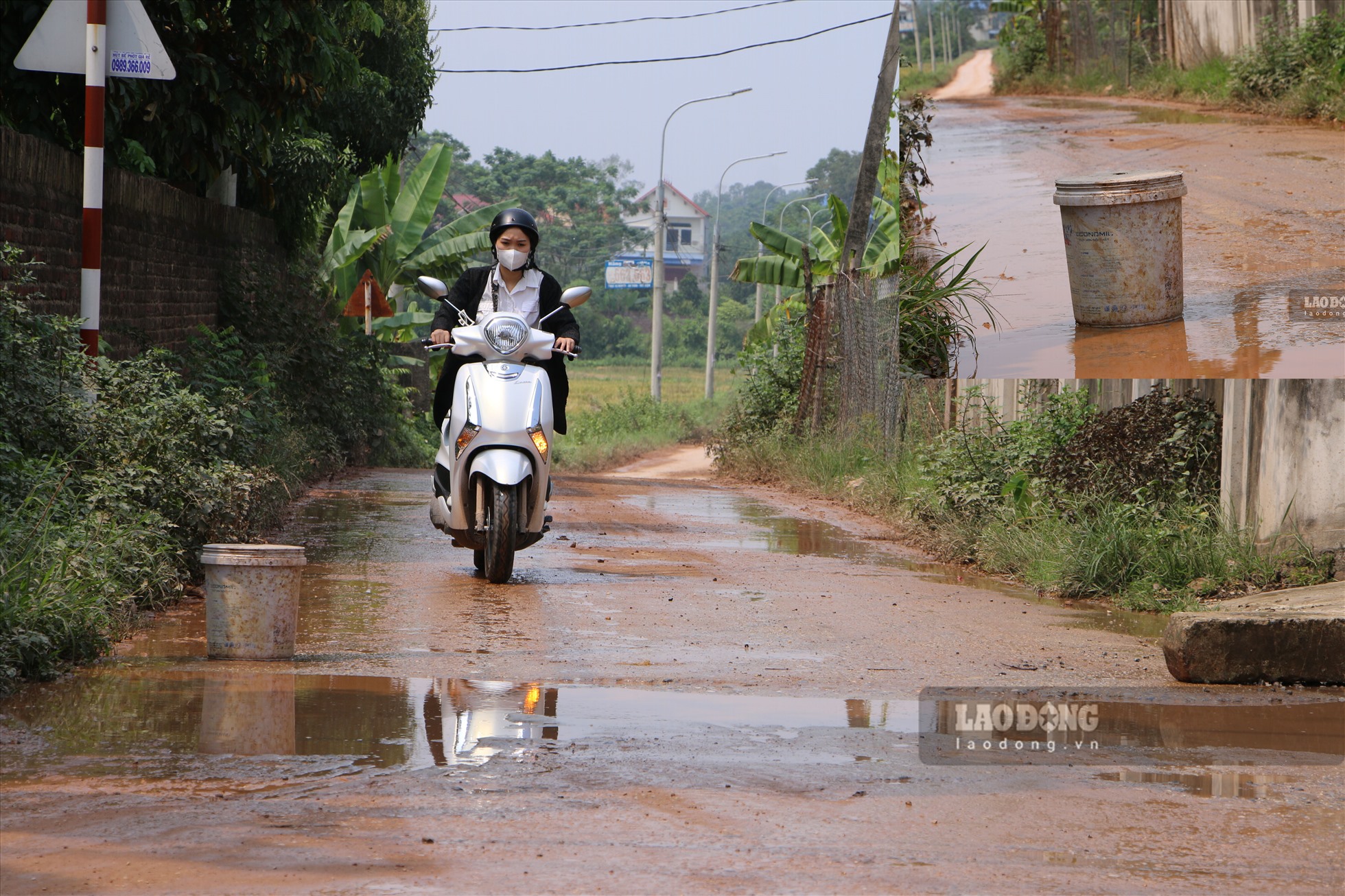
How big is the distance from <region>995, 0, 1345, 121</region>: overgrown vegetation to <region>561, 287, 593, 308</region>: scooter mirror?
12046 mm

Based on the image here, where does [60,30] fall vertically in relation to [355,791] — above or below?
above

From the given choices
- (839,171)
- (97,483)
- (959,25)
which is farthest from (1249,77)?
(839,171)

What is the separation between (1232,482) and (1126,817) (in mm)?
4758

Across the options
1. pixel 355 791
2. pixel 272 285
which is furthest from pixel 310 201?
pixel 355 791

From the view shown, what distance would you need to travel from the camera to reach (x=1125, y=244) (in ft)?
25.7

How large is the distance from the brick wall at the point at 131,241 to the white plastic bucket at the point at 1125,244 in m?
6.23

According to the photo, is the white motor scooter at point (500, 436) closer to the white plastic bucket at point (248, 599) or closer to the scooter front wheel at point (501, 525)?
the scooter front wheel at point (501, 525)

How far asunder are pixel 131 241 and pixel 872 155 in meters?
8.35

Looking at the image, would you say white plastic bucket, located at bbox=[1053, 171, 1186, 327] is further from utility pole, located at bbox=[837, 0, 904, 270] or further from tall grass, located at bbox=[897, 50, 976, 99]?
utility pole, located at bbox=[837, 0, 904, 270]

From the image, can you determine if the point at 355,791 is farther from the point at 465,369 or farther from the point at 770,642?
the point at 465,369

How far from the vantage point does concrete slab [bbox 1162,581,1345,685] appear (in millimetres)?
5395

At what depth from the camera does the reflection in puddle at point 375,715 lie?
4.07 metres

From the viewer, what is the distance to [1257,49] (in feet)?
56.7
